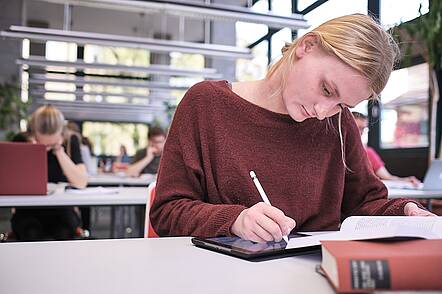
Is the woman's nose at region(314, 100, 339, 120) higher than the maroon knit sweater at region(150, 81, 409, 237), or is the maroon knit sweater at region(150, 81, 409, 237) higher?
the woman's nose at region(314, 100, 339, 120)

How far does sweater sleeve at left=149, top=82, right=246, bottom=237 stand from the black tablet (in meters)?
0.05

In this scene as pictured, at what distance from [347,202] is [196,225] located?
0.51 metres

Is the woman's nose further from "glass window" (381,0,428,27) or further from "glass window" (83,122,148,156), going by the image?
"glass window" (83,122,148,156)

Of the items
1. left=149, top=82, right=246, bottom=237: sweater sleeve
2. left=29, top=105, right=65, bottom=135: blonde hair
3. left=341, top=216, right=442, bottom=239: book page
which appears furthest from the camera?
left=29, top=105, right=65, bottom=135: blonde hair

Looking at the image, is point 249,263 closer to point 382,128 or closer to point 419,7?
point 419,7

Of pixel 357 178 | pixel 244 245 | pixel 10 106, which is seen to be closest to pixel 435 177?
pixel 357 178

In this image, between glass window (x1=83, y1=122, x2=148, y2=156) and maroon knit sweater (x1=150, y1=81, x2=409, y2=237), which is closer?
maroon knit sweater (x1=150, y1=81, x2=409, y2=237)

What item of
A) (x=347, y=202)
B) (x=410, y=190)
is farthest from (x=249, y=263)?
(x=410, y=190)

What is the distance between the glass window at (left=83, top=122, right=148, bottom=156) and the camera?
11172 millimetres

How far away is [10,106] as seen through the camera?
7277 millimetres

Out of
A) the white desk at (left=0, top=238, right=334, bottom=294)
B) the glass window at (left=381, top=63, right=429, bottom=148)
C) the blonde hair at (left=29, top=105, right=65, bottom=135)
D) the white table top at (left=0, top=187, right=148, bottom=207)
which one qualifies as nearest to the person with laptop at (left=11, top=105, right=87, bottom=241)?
the blonde hair at (left=29, top=105, right=65, bottom=135)

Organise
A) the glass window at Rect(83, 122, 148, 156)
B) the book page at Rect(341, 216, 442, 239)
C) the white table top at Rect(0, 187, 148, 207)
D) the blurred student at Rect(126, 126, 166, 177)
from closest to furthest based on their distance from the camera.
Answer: the book page at Rect(341, 216, 442, 239) → the white table top at Rect(0, 187, 148, 207) → the blurred student at Rect(126, 126, 166, 177) → the glass window at Rect(83, 122, 148, 156)

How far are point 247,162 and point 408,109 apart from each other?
139 inches

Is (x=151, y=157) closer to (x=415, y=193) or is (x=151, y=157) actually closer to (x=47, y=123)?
(x=47, y=123)
